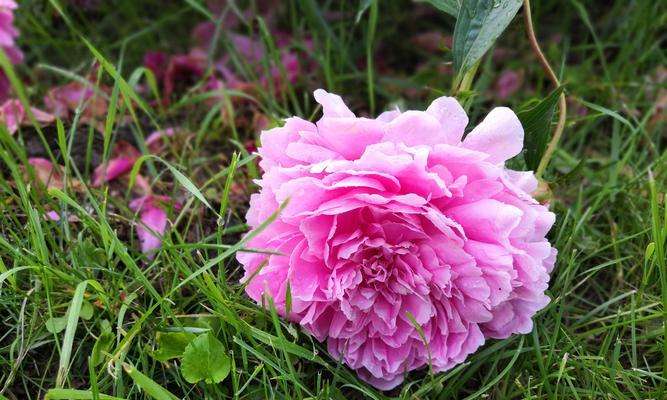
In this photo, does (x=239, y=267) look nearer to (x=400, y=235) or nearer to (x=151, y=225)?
(x=151, y=225)

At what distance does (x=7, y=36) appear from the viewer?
4.28 ft

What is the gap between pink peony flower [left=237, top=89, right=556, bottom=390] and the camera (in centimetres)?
87

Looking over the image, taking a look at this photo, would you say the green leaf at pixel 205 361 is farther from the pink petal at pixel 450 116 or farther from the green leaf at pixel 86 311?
the pink petal at pixel 450 116

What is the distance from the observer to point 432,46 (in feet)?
5.74

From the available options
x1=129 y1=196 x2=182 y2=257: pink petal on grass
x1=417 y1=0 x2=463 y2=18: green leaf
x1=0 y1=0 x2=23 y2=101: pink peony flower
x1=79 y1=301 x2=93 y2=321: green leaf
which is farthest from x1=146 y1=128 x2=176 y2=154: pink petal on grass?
x1=417 y1=0 x2=463 y2=18: green leaf

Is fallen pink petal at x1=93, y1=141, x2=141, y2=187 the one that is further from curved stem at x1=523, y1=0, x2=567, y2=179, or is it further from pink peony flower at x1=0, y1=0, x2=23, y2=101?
curved stem at x1=523, y1=0, x2=567, y2=179

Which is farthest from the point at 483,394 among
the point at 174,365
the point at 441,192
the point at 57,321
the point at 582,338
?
the point at 57,321

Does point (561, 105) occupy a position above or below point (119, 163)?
above

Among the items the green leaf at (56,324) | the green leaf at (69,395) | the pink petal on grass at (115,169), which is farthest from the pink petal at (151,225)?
the green leaf at (69,395)

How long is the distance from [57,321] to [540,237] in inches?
25.7

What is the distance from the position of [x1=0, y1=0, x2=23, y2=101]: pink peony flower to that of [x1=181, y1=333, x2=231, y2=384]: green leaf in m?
0.73

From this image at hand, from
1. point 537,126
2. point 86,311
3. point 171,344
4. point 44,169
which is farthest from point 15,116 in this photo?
point 537,126

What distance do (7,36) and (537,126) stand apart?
940 mm

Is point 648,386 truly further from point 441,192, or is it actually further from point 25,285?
point 25,285
